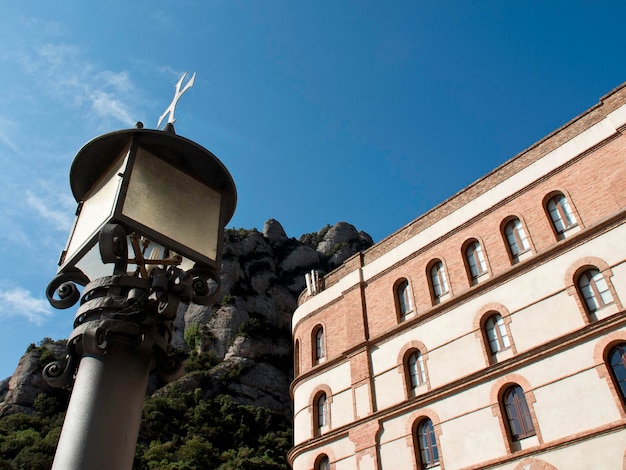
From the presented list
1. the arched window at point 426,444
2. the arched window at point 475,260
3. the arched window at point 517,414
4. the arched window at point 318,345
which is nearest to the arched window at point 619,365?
the arched window at point 517,414

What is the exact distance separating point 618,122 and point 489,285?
612 centimetres

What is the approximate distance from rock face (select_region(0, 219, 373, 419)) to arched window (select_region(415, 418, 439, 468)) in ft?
120

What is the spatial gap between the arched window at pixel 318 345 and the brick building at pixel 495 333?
9 cm

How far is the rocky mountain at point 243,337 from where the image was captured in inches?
2030

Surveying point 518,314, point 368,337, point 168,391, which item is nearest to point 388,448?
point 368,337

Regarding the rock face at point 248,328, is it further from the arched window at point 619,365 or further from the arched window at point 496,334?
the arched window at point 619,365

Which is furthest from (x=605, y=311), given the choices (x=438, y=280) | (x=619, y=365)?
(x=438, y=280)

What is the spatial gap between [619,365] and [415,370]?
6.35m

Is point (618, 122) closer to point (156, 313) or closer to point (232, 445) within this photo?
point (156, 313)

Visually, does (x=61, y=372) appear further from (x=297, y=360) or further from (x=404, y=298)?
(x=297, y=360)

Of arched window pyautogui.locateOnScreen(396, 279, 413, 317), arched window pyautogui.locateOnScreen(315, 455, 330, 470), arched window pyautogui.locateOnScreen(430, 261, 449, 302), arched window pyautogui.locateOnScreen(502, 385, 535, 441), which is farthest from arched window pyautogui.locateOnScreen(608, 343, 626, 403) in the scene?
arched window pyautogui.locateOnScreen(315, 455, 330, 470)

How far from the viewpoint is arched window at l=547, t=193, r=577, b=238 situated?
16922 mm

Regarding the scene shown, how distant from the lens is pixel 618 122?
663 inches

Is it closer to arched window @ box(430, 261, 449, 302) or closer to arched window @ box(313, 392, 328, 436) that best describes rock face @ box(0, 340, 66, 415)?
arched window @ box(313, 392, 328, 436)
